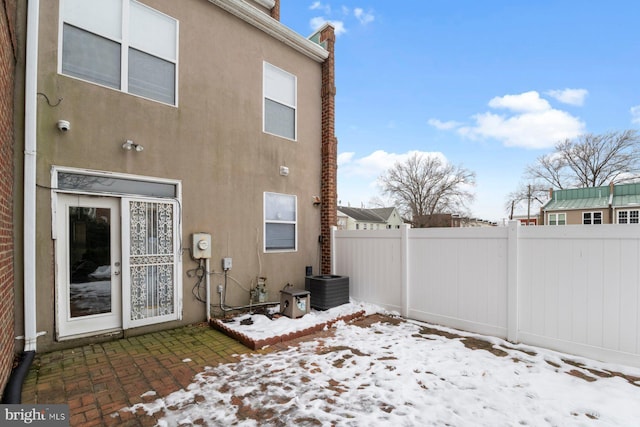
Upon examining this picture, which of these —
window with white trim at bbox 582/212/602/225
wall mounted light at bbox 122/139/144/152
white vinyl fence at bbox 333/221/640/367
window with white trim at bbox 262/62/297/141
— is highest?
window with white trim at bbox 262/62/297/141

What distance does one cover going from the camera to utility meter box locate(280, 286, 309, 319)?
16.8 ft

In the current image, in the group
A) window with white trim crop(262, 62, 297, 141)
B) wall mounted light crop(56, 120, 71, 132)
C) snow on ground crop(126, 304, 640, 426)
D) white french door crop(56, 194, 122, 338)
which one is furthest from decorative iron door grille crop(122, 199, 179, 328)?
window with white trim crop(262, 62, 297, 141)

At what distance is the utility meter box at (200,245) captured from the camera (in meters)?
4.79

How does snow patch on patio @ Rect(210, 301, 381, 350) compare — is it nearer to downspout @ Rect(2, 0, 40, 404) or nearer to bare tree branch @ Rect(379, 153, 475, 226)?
downspout @ Rect(2, 0, 40, 404)

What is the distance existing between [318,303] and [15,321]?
4.28m

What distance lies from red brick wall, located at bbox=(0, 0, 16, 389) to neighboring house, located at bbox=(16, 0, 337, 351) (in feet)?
0.74

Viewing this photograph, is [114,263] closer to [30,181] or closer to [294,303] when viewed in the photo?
[30,181]

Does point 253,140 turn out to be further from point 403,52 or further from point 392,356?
point 403,52

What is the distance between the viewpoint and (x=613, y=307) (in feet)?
11.3

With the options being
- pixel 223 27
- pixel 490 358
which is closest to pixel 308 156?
pixel 223 27

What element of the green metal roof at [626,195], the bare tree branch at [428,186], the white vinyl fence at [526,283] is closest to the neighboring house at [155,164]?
the white vinyl fence at [526,283]

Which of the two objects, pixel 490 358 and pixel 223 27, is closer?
pixel 490 358

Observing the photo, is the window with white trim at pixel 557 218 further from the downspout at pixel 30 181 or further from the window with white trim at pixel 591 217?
the downspout at pixel 30 181

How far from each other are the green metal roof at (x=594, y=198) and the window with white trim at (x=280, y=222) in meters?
27.6
